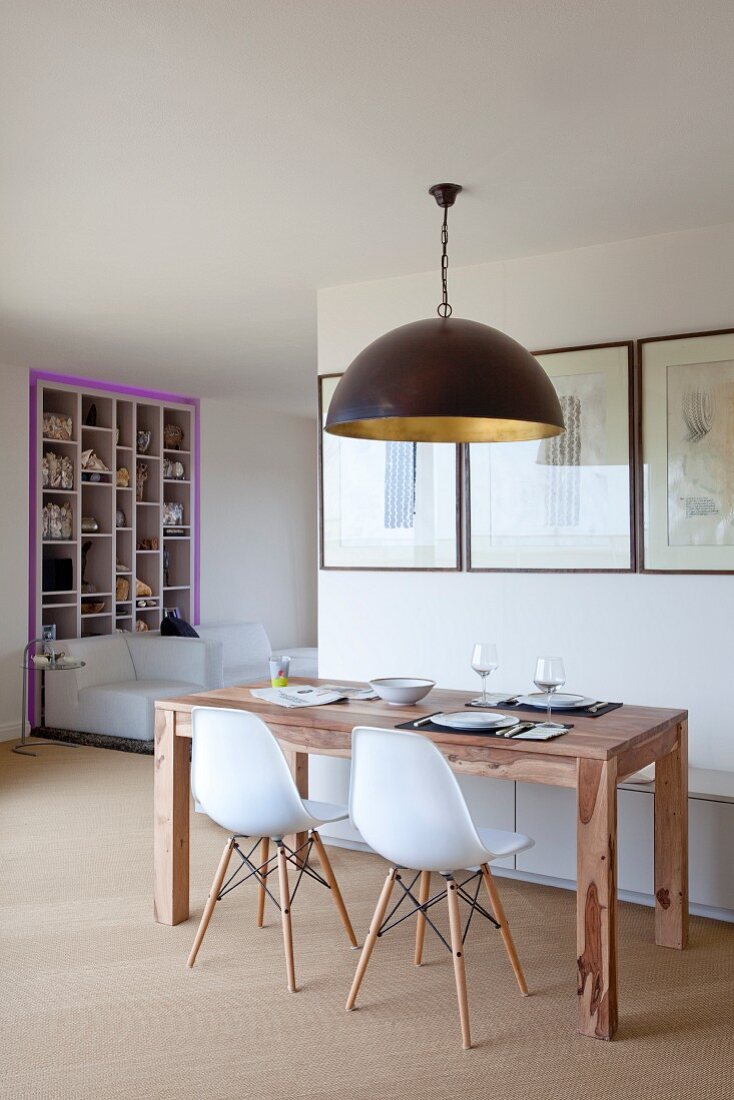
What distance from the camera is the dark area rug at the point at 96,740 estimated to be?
251 inches

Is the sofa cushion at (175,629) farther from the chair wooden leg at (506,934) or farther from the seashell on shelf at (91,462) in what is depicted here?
the chair wooden leg at (506,934)

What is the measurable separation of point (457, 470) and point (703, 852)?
6.25 feet

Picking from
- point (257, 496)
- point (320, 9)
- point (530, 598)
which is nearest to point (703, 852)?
point (530, 598)

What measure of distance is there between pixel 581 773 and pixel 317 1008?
101cm

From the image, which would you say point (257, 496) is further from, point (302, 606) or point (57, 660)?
point (57, 660)

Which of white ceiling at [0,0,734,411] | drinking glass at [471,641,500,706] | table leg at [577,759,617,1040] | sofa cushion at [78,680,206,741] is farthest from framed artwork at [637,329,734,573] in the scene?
sofa cushion at [78,680,206,741]

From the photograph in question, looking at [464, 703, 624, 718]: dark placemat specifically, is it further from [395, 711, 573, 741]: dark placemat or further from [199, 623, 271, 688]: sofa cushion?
[199, 623, 271, 688]: sofa cushion

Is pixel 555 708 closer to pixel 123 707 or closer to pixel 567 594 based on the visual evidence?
pixel 567 594

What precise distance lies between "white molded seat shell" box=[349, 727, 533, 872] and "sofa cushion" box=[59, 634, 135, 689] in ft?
14.4

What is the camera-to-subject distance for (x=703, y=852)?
3.50 m

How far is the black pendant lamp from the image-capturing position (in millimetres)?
2656

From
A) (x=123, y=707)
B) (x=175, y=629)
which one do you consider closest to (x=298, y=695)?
(x=123, y=707)

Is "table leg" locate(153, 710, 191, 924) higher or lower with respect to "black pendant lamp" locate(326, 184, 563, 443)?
lower

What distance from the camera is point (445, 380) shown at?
2.66 metres
